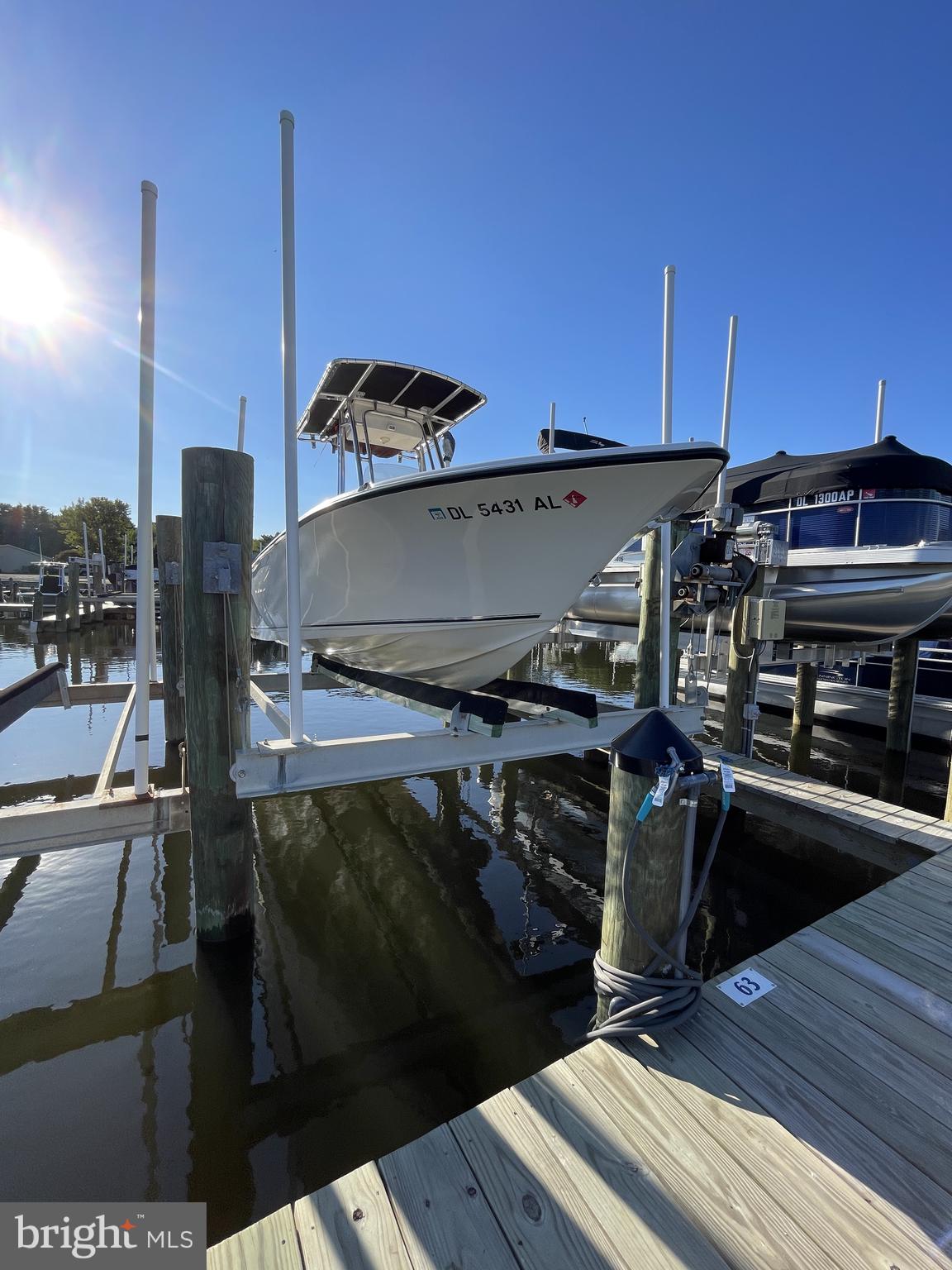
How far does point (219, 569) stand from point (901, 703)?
1046 cm

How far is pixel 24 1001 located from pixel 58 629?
2264cm

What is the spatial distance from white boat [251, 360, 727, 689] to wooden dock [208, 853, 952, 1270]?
261cm

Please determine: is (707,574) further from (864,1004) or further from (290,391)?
(290,391)

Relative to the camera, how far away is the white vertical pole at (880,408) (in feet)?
35.2

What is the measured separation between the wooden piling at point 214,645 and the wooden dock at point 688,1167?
2.22m

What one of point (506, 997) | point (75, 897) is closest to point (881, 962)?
point (506, 997)

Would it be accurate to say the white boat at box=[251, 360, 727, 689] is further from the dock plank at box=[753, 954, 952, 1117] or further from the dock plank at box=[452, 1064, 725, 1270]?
the dock plank at box=[452, 1064, 725, 1270]

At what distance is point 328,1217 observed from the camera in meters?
1.62

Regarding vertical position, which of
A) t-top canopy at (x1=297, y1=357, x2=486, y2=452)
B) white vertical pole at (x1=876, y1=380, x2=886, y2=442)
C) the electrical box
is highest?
white vertical pole at (x1=876, y1=380, x2=886, y2=442)

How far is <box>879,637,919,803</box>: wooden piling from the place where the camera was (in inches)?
364

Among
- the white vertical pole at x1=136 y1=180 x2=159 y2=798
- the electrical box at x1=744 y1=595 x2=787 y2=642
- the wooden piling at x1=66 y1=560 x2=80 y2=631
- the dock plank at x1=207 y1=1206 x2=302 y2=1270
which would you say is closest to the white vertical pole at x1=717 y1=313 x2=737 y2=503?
the electrical box at x1=744 y1=595 x2=787 y2=642

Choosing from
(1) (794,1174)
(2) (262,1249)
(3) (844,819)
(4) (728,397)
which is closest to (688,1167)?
(1) (794,1174)

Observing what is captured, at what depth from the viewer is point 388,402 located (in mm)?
5324

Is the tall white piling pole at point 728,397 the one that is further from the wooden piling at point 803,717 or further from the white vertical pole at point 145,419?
the white vertical pole at point 145,419
